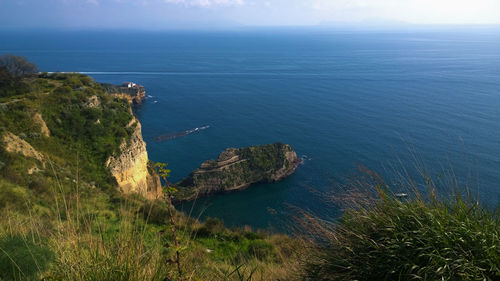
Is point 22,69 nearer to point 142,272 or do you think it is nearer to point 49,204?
point 49,204

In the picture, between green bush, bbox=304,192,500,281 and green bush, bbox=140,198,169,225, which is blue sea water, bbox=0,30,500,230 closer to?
green bush, bbox=304,192,500,281

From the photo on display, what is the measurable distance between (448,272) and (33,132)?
71.1 ft

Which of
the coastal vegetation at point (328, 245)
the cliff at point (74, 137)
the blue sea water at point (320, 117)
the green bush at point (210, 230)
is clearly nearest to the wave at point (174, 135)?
the blue sea water at point (320, 117)

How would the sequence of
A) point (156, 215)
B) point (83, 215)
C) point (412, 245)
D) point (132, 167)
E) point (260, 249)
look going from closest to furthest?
point (412, 245) → point (83, 215) → point (260, 249) → point (156, 215) → point (132, 167)

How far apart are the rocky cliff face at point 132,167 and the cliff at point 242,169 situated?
29.8ft

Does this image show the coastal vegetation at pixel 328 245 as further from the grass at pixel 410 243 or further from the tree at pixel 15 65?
the tree at pixel 15 65

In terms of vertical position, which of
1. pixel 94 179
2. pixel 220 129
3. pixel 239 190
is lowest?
pixel 239 190

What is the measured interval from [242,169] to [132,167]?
15.8 metres

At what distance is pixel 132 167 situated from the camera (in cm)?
2259

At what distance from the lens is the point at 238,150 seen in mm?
38344

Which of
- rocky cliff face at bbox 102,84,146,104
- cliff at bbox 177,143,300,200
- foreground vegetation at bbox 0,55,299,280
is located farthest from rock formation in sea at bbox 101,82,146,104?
cliff at bbox 177,143,300,200

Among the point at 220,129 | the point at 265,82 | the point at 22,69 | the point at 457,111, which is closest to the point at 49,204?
the point at 22,69

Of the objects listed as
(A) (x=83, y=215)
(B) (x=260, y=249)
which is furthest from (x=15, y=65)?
(A) (x=83, y=215)

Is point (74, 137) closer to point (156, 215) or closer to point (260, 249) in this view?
point (156, 215)
